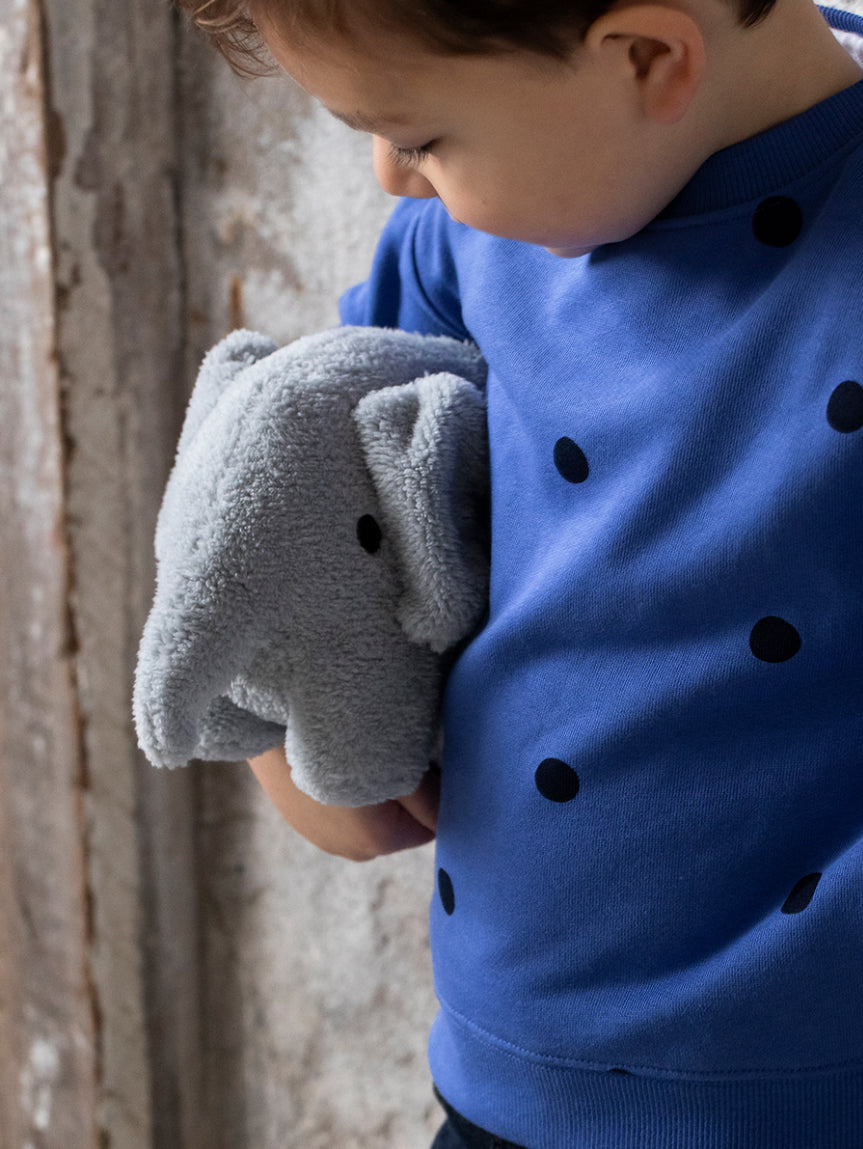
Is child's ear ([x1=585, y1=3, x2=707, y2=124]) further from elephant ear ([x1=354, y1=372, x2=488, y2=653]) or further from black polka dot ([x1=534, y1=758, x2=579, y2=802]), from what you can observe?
black polka dot ([x1=534, y1=758, x2=579, y2=802])

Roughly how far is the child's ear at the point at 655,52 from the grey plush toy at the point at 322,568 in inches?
6.9

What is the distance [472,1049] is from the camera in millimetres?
A: 585

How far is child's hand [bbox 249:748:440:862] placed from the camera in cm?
65

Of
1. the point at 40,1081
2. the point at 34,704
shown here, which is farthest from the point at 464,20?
the point at 40,1081

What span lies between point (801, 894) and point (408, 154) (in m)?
0.38

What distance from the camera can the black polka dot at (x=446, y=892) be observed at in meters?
0.61

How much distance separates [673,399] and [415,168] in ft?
0.55

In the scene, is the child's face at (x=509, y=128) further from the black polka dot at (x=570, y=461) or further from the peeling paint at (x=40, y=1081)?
the peeling paint at (x=40, y=1081)

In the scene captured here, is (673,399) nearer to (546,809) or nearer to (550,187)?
(550,187)

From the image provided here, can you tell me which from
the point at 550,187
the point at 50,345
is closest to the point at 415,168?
the point at 550,187

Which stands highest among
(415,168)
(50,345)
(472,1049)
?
(415,168)

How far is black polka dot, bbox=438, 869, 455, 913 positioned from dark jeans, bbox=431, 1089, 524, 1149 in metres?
0.11

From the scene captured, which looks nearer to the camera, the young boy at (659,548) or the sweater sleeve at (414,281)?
the young boy at (659,548)

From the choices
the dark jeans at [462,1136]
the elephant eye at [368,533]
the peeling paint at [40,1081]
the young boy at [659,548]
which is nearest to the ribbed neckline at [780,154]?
the young boy at [659,548]
